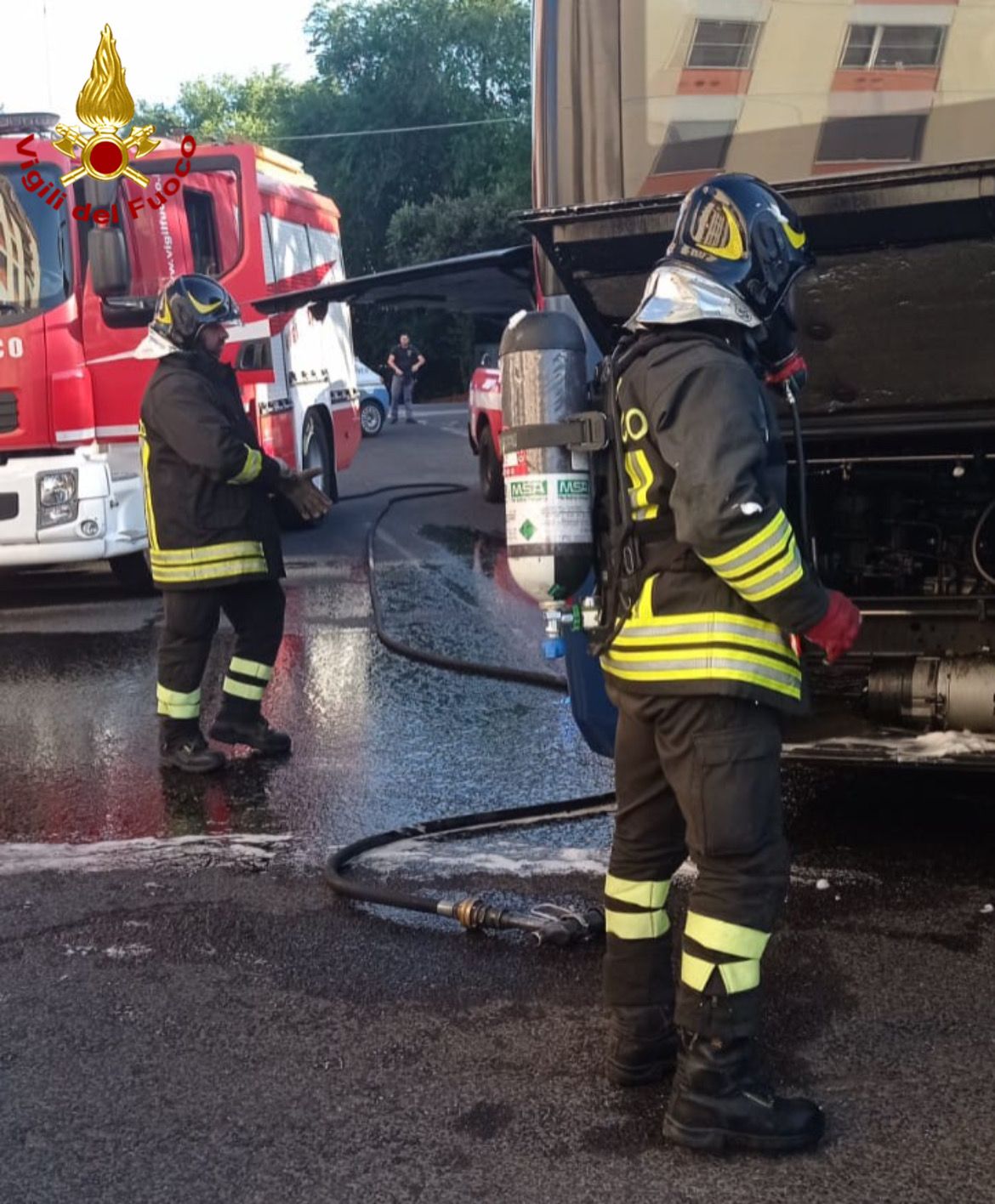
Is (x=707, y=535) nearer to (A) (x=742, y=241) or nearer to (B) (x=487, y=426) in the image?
(A) (x=742, y=241)

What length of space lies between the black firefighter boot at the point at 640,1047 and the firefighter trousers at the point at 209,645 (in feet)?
10.5

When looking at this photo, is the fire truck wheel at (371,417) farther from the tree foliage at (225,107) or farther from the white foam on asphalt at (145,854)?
the tree foliage at (225,107)

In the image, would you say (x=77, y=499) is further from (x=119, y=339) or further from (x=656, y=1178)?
(x=656, y=1178)

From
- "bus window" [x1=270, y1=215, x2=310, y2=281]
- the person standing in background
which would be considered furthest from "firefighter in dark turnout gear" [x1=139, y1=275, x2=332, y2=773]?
the person standing in background

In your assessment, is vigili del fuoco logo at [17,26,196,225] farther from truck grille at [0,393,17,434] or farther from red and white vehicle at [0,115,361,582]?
truck grille at [0,393,17,434]

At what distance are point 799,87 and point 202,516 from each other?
285 centimetres

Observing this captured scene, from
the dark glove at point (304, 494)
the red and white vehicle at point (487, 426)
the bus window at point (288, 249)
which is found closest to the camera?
the dark glove at point (304, 494)

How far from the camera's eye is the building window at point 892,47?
4188 mm

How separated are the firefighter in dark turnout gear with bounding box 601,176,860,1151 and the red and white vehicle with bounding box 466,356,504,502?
34.8 feet

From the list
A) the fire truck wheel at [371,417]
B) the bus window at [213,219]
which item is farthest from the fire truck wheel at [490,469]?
the fire truck wheel at [371,417]

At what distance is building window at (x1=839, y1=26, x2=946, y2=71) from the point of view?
13.7ft

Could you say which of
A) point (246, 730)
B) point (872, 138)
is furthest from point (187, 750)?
point (872, 138)

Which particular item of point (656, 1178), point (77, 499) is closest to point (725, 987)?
point (656, 1178)

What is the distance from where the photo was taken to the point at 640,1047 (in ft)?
10.8
